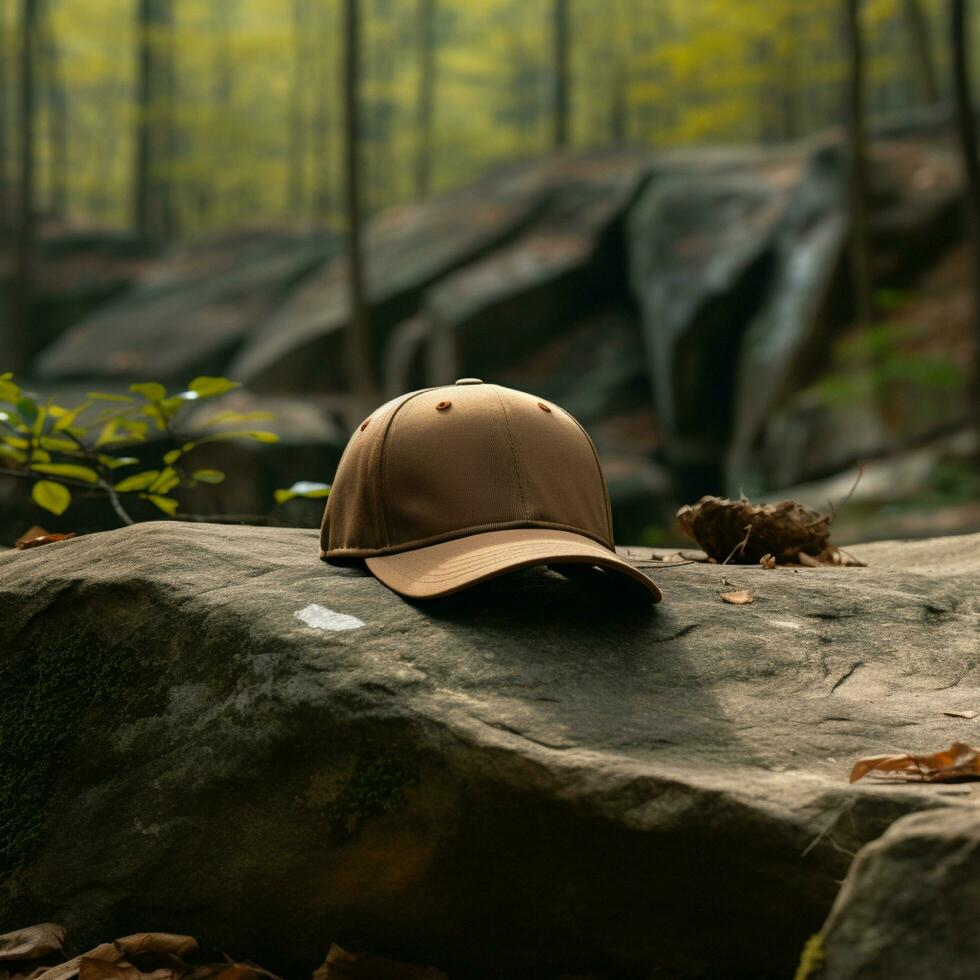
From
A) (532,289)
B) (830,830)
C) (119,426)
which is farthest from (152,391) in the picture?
(532,289)

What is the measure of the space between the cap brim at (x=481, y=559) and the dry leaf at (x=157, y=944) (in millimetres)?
782

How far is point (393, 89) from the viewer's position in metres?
25.9

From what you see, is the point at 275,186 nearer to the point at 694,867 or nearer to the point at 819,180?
the point at 819,180

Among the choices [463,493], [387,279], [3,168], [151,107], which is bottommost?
[387,279]

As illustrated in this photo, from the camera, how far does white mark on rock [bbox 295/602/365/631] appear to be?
212cm

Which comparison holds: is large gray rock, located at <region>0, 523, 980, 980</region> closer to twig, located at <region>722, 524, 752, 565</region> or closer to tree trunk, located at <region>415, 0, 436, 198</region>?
twig, located at <region>722, 524, 752, 565</region>

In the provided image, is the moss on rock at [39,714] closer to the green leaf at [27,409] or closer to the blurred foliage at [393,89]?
the green leaf at [27,409]

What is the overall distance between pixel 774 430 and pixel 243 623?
10.1 metres

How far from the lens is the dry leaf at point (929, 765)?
179 centimetres

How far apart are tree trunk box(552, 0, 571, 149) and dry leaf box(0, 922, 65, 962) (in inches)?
774

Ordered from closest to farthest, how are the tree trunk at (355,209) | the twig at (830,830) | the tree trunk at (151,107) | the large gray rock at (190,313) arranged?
1. the twig at (830,830)
2. the tree trunk at (355,209)
3. the large gray rock at (190,313)
4. the tree trunk at (151,107)

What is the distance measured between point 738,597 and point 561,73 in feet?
68.3

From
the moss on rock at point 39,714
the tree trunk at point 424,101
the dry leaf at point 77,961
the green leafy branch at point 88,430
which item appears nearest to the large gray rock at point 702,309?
the green leafy branch at point 88,430

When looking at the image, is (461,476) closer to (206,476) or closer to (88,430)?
(206,476)
